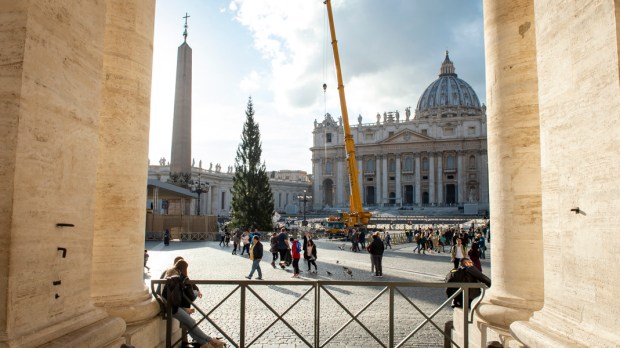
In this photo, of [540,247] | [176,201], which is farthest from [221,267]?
[176,201]

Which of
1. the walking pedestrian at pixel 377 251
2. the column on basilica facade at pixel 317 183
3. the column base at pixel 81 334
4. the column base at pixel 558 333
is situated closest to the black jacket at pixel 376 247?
the walking pedestrian at pixel 377 251

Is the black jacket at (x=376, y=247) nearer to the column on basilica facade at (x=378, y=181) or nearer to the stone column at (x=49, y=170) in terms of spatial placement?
the stone column at (x=49, y=170)

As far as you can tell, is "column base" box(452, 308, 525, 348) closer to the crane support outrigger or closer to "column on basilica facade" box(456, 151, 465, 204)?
the crane support outrigger

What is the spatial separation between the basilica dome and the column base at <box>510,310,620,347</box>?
9537cm

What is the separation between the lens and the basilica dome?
312 feet

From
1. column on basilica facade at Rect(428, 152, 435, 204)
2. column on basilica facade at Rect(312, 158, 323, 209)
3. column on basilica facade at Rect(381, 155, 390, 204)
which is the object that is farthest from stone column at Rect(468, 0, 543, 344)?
column on basilica facade at Rect(312, 158, 323, 209)

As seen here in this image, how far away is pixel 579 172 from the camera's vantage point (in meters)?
3.16

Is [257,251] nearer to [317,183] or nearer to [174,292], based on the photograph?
[174,292]

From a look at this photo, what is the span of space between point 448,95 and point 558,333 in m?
98.6

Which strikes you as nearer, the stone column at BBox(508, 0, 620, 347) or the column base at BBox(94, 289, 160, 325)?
the stone column at BBox(508, 0, 620, 347)

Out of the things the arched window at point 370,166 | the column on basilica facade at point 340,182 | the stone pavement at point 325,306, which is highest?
the arched window at point 370,166

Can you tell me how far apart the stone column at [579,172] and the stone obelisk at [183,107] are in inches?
1056

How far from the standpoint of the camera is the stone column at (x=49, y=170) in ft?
8.71

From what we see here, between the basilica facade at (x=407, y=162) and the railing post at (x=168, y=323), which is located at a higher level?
the basilica facade at (x=407, y=162)
